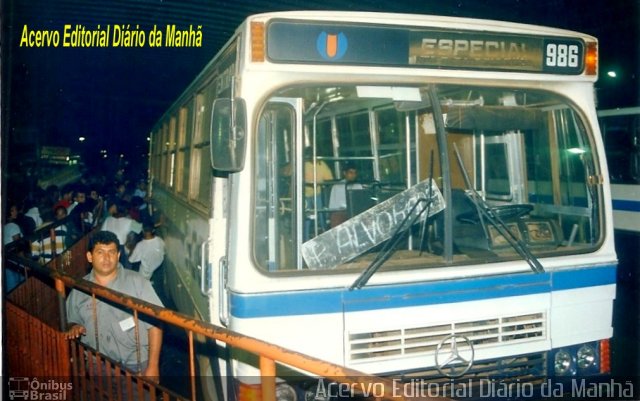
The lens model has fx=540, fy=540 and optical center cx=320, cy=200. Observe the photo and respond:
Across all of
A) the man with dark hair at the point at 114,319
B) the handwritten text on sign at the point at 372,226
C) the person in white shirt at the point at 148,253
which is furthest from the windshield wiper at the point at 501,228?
the person in white shirt at the point at 148,253

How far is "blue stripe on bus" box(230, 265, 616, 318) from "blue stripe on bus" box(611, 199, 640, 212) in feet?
16.3

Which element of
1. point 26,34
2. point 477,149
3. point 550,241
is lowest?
point 550,241

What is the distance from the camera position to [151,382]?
9.48 ft

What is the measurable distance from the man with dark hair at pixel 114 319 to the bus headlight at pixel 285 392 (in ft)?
4.34

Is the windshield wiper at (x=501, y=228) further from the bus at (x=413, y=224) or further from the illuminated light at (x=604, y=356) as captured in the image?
the illuminated light at (x=604, y=356)

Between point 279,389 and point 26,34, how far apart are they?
10313 millimetres

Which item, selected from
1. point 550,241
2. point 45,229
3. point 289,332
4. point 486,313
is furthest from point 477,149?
point 45,229

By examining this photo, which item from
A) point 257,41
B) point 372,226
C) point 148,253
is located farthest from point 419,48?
point 148,253

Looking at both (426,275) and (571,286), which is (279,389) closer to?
(426,275)

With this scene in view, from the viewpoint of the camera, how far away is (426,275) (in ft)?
10.6

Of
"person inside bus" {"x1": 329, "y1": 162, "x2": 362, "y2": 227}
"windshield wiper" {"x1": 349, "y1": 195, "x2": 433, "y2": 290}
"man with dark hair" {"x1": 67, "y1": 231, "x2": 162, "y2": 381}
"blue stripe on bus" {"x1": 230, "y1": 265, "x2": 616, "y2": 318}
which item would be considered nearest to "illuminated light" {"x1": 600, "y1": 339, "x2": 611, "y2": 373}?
"blue stripe on bus" {"x1": 230, "y1": 265, "x2": 616, "y2": 318}

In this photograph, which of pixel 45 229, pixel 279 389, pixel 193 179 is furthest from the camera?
pixel 45 229

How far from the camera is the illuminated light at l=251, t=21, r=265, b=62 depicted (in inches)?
117

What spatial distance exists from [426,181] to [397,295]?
2.56 feet
